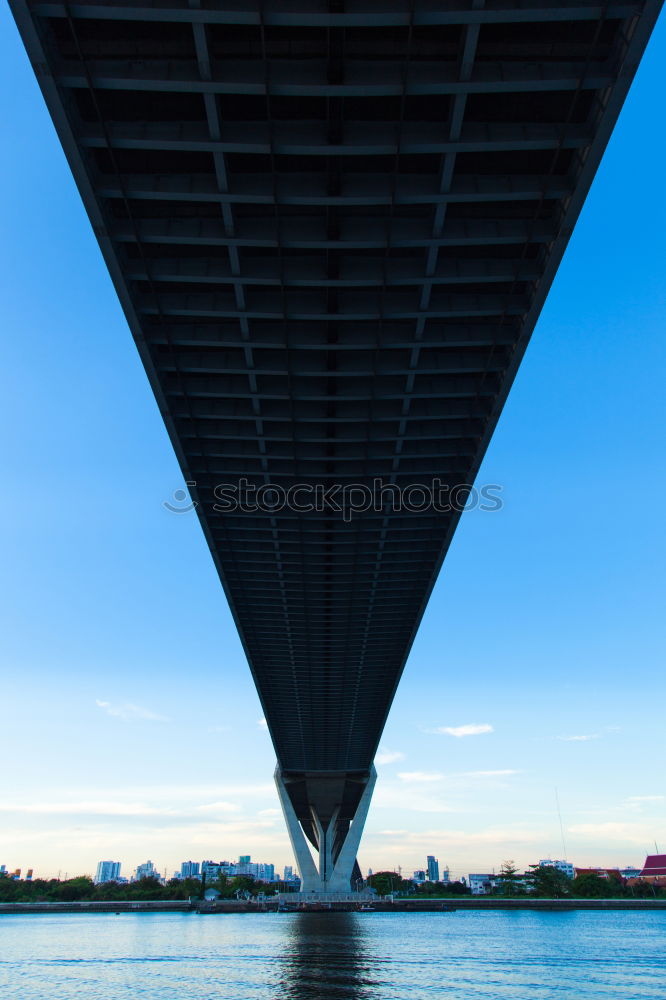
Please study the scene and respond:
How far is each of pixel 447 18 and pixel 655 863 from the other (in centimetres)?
18708

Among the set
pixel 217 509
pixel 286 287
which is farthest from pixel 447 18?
pixel 217 509

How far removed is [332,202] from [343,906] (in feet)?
338

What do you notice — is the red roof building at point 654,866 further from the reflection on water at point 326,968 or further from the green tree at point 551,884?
the reflection on water at point 326,968

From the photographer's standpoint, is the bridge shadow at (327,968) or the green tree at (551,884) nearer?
the bridge shadow at (327,968)

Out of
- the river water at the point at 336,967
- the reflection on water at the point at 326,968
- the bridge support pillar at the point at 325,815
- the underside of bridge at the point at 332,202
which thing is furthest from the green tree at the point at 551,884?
the underside of bridge at the point at 332,202

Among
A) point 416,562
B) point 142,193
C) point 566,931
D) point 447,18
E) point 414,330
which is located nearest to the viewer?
point 447,18

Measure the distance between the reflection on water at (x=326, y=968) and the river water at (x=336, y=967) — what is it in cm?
5

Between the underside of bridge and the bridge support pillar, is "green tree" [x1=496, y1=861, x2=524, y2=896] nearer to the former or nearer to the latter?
the bridge support pillar

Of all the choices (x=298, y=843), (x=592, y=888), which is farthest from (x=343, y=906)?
(x=592, y=888)

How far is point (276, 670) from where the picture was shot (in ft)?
179

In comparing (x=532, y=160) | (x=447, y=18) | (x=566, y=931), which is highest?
(x=532, y=160)

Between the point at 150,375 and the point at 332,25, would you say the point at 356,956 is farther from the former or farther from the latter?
the point at 332,25

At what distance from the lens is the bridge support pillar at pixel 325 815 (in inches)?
3457

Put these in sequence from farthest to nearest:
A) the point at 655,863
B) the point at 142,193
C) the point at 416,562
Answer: the point at 655,863, the point at 416,562, the point at 142,193
